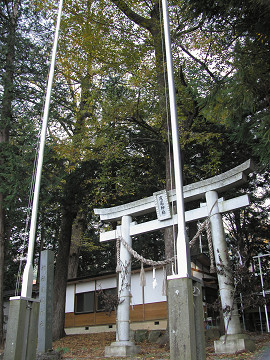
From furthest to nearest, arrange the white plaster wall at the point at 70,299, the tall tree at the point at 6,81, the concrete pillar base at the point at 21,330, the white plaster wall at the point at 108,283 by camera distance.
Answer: the white plaster wall at the point at 70,299 < the white plaster wall at the point at 108,283 < the tall tree at the point at 6,81 < the concrete pillar base at the point at 21,330

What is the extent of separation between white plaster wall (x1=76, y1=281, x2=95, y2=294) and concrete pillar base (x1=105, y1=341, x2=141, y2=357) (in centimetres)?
891

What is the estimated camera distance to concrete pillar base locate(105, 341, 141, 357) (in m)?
8.23

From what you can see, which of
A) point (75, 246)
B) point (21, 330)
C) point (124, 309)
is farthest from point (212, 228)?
point (75, 246)

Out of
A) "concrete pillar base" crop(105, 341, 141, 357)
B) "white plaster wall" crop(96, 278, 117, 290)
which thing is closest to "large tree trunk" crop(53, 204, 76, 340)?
"white plaster wall" crop(96, 278, 117, 290)

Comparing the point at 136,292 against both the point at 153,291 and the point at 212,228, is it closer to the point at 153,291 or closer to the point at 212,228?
the point at 153,291

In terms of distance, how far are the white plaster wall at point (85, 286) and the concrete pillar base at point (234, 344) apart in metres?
10.8

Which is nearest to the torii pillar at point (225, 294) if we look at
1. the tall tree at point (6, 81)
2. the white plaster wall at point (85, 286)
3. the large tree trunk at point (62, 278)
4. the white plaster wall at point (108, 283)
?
the tall tree at point (6, 81)

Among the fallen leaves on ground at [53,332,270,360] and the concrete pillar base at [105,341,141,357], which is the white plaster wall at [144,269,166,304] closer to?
the fallen leaves on ground at [53,332,270,360]

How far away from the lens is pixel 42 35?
13766mm

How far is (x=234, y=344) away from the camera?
7.10 meters

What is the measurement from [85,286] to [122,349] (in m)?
9.57

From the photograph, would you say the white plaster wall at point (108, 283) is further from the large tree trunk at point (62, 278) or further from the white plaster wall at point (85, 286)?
the large tree trunk at point (62, 278)

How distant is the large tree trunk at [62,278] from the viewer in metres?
13.0

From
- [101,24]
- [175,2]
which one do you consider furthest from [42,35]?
[175,2]
